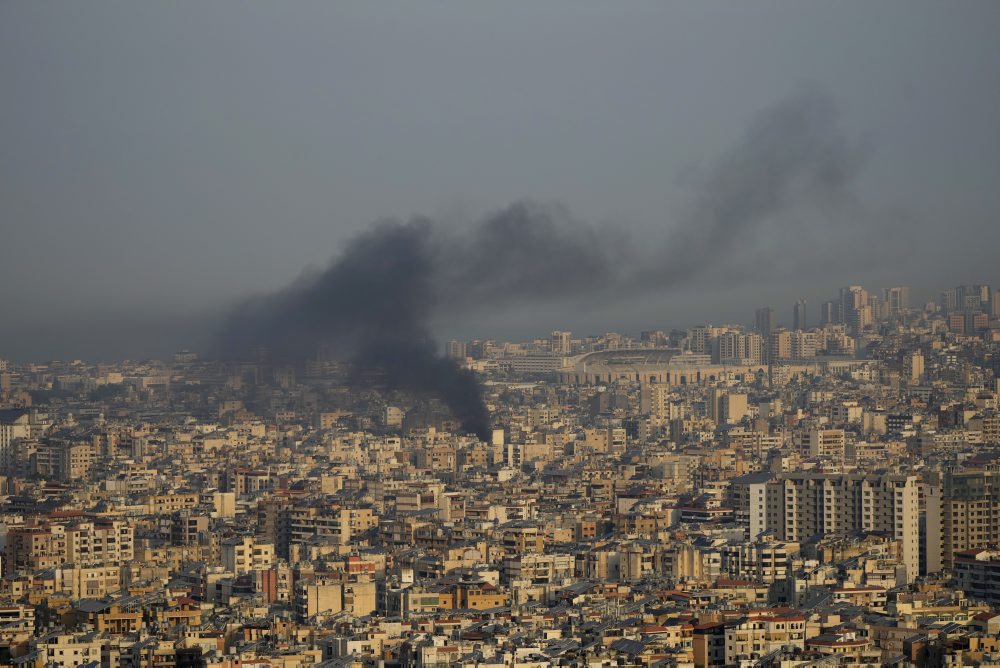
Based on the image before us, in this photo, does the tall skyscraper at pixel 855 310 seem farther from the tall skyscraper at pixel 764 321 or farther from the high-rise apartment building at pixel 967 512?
the high-rise apartment building at pixel 967 512

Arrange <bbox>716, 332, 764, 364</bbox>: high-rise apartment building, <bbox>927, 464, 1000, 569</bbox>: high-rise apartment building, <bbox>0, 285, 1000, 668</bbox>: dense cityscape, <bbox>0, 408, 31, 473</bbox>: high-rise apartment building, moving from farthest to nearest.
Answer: <bbox>716, 332, 764, 364</bbox>: high-rise apartment building < <bbox>0, 408, 31, 473</bbox>: high-rise apartment building < <bbox>927, 464, 1000, 569</bbox>: high-rise apartment building < <bbox>0, 285, 1000, 668</bbox>: dense cityscape

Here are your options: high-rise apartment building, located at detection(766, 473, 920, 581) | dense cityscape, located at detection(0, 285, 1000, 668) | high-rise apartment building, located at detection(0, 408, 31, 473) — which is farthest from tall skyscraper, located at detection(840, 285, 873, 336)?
high-rise apartment building, located at detection(766, 473, 920, 581)

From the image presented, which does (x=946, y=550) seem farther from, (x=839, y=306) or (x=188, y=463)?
(x=839, y=306)

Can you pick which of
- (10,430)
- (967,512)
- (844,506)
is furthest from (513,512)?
(10,430)

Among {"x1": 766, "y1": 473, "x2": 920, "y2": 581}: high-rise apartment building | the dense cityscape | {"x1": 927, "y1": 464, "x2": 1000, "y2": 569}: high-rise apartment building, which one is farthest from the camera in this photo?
{"x1": 766, "y1": 473, "x2": 920, "y2": 581}: high-rise apartment building

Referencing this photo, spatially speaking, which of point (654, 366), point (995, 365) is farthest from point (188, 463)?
point (654, 366)

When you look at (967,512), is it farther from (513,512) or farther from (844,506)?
(513,512)

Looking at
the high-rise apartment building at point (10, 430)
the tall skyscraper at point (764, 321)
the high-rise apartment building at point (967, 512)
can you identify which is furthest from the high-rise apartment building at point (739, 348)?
the high-rise apartment building at point (967, 512)

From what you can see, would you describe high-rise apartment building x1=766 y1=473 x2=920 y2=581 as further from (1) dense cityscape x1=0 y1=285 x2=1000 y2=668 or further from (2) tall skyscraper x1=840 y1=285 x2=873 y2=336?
(2) tall skyscraper x1=840 y1=285 x2=873 y2=336
